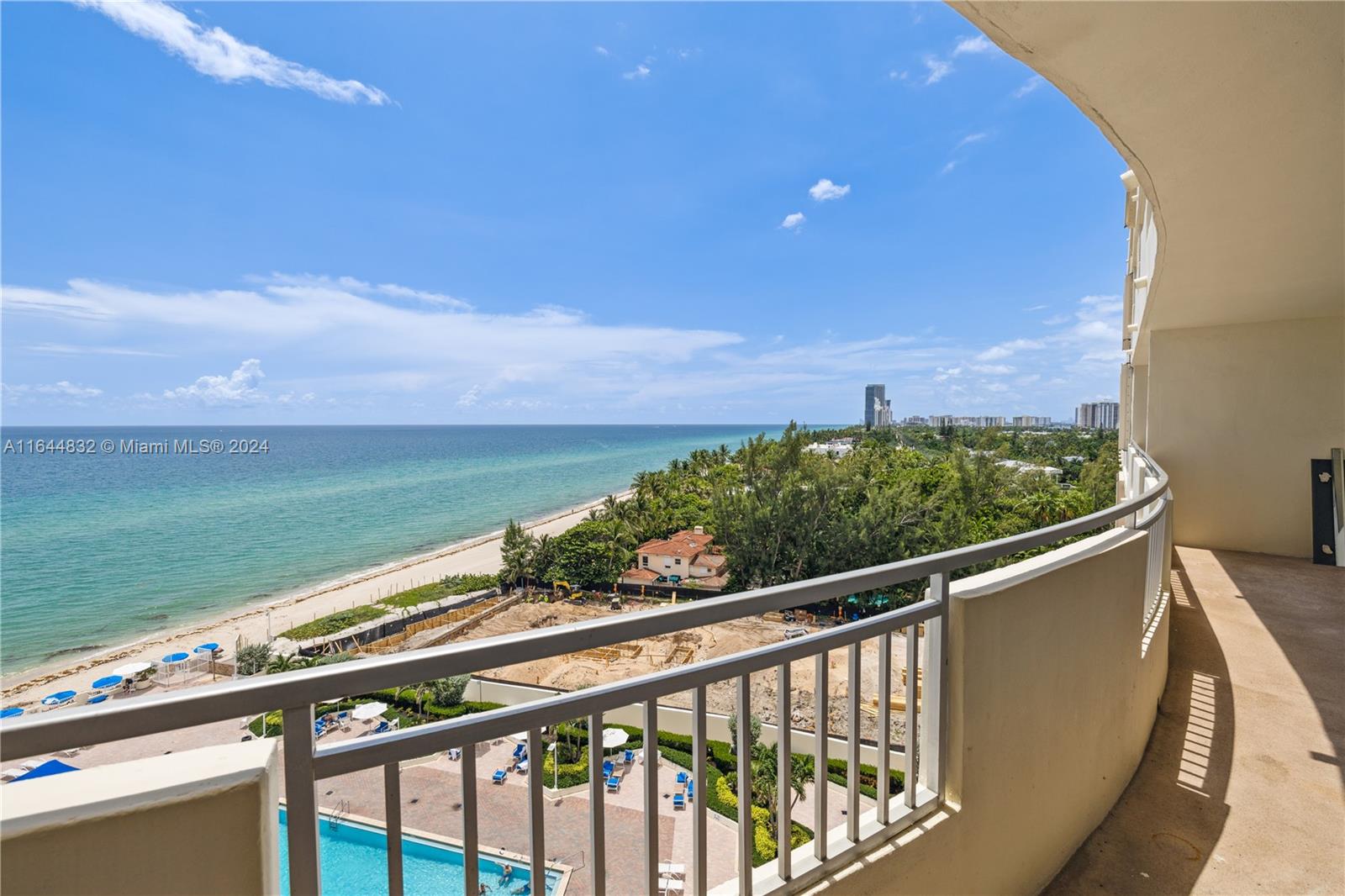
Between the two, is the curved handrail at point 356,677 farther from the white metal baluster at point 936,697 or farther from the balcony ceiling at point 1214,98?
the balcony ceiling at point 1214,98

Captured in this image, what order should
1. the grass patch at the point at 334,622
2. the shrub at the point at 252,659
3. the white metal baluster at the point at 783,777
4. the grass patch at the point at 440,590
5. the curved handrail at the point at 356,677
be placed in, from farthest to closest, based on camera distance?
the grass patch at the point at 440,590 → the grass patch at the point at 334,622 → the shrub at the point at 252,659 → the white metal baluster at the point at 783,777 → the curved handrail at the point at 356,677

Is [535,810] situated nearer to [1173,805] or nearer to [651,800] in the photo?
[651,800]

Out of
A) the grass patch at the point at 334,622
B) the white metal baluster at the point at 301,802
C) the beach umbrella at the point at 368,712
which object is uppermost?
the white metal baluster at the point at 301,802

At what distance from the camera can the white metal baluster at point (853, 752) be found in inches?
61.2

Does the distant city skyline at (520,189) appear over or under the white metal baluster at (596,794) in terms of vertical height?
over

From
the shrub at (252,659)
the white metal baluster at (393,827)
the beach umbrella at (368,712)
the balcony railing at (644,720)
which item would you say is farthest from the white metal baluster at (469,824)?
the shrub at (252,659)

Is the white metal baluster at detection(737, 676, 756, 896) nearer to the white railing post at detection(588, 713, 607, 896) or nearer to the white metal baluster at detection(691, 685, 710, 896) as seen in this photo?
the white metal baluster at detection(691, 685, 710, 896)

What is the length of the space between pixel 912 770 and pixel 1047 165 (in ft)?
43.1

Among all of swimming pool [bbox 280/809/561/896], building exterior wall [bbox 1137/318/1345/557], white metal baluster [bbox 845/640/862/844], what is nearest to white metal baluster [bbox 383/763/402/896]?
white metal baluster [bbox 845/640/862/844]

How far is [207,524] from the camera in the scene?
40.1 metres

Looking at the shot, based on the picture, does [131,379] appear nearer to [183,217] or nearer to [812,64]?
[183,217]

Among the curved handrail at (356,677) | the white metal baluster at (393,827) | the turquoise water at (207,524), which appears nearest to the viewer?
the curved handrail at (356,677)

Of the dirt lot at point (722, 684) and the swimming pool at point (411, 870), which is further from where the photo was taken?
the dirt lot at point (722, 684)

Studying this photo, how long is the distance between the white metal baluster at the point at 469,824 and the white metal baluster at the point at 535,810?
98mm
